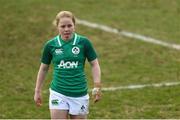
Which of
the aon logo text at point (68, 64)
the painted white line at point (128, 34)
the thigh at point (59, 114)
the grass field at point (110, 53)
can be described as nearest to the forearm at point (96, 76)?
the aon logo text at point (68, 64)

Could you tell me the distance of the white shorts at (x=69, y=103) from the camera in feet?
26.1

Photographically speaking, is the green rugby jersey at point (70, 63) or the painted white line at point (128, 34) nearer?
the green rugby jersey at point (70, 63)

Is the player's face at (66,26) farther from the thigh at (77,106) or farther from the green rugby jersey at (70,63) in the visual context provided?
the thigh at (77,106)

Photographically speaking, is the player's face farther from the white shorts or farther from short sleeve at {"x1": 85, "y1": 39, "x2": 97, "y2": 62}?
the white shorts

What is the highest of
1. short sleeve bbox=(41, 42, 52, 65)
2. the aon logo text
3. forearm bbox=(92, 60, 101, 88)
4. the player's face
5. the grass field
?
the player's face

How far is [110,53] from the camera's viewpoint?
1563cm

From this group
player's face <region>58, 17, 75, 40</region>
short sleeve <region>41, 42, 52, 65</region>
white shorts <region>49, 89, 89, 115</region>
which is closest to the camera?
player's face <region>58, 17, 75, 40</region>

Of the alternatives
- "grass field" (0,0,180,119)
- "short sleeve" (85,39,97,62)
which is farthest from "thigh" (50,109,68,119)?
"grass field" (0,0,180,119)

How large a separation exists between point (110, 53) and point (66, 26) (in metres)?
7.83

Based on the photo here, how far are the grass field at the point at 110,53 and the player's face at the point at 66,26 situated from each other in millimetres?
3192

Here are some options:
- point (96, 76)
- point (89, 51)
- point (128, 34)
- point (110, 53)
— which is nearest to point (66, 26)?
point (89, 51)

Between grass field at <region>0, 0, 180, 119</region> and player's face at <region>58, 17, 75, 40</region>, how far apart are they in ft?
10.5

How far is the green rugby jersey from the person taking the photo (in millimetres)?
7934

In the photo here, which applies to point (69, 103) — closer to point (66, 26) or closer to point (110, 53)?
point (66, 26)
